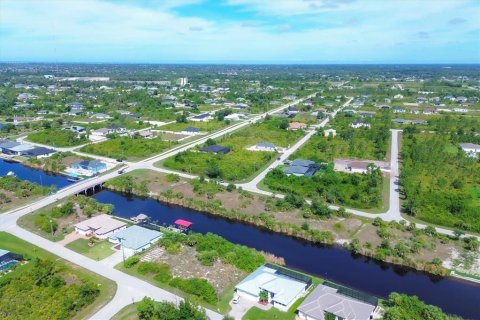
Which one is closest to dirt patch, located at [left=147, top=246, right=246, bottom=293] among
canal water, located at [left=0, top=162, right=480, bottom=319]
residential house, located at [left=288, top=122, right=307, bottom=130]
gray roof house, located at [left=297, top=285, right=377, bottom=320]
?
canal water, located at [left=0, top=162, right=480, bottom=319]

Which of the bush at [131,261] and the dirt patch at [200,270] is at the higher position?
the bush at [131,261]

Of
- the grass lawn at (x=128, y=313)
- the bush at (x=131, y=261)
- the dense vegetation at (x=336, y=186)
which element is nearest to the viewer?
the grass lawn at (x=128, y=313)

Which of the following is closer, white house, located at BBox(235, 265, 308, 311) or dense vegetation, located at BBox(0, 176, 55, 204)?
white house, located at BBox(235, 265, 308, 311)

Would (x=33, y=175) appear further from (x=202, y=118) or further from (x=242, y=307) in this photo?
(x=202, y=118)

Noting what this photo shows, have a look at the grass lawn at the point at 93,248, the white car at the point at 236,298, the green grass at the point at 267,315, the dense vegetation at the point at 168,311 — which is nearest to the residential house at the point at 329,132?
the grass lawn at the point at 93,248

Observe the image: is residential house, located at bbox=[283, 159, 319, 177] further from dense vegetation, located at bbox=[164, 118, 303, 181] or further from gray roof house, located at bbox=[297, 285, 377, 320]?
gray roof house, located at bbox=[297, 285, 377, 320]

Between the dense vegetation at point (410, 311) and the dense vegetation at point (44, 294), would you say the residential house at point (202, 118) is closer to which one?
the dense vegetation at point (44, 294)
